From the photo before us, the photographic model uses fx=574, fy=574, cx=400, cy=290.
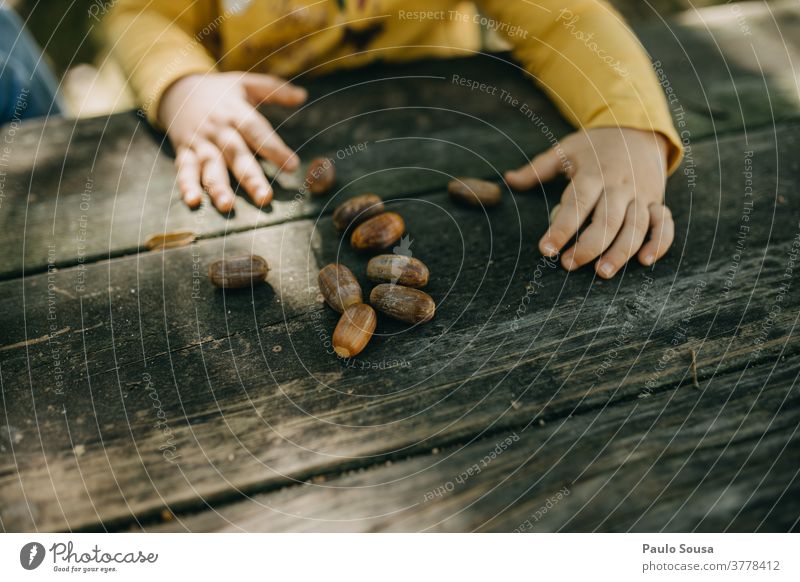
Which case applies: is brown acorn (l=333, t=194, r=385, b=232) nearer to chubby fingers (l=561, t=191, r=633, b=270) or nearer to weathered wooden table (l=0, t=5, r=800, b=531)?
weathered wooden table (l=0, t=5, r=800, b=531)

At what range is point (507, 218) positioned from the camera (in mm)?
866

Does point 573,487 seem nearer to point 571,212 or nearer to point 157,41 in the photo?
point 571,212

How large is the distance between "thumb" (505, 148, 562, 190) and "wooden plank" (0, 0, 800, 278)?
0.05m

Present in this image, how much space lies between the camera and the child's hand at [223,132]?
0.91 m

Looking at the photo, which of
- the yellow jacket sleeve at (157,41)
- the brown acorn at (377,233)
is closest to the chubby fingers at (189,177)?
the yellow jacket sleeve at (157,41)

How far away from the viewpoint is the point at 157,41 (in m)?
1.11

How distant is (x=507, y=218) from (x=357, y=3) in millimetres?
635

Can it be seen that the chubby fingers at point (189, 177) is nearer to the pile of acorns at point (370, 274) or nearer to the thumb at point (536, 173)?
the pile of acorns at point (370, 274)

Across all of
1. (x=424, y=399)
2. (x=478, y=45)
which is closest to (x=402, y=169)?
(x=424, y=399)

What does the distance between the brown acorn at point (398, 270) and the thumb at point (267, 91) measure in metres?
0.46

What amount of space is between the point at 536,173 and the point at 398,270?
0.31 metres

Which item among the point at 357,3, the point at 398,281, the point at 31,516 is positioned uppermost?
the point at 357,3

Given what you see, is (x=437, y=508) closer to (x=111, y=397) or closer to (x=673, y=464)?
(x=673, y=464)

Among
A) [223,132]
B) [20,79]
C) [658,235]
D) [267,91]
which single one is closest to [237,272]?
[223,132]
